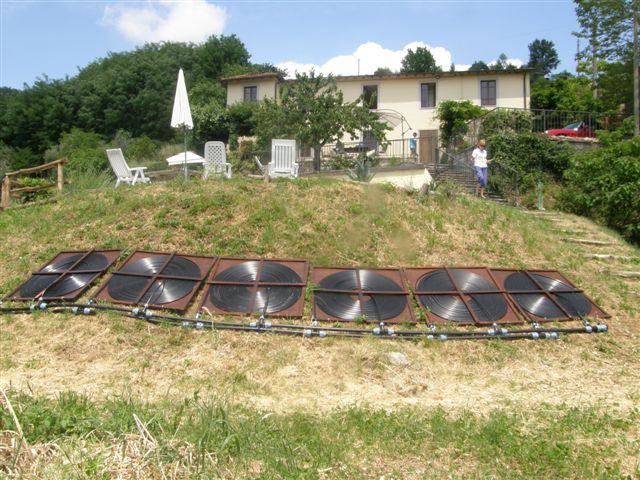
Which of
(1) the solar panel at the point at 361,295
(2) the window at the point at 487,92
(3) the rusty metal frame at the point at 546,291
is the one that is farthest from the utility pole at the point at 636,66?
(1) the solar panel at the point at 361,295

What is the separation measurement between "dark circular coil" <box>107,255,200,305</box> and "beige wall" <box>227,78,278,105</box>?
81.4 feet

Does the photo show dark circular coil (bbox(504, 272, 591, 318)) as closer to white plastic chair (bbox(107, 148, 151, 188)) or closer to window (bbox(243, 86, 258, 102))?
white plastic chair (bbox(107, 148, 151, 188))

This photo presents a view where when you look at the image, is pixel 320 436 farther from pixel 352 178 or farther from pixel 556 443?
pixel 352 178

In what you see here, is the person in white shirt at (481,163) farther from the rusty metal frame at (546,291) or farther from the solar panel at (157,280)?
the solar panel at (157,280)

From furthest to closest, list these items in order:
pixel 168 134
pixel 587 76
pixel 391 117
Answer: pixel 168 134
pixel 587 76
pixel 391 117

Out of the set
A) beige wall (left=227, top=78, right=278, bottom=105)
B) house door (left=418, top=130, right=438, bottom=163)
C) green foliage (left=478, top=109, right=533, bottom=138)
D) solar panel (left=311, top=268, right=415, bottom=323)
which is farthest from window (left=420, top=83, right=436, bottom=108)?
solar panel (left=311, top=268, right=415, bottom=323)

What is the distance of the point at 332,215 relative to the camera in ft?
27.7

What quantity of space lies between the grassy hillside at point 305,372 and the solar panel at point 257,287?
1.43 ft

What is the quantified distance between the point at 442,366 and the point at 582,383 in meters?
1.33

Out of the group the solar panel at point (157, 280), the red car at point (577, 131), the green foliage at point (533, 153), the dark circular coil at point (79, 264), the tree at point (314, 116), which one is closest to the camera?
the solar panel at point (157, 280)

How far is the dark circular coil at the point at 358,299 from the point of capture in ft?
21.0

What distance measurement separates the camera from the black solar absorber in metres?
6.72

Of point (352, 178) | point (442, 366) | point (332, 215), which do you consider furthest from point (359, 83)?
point (442, 366)

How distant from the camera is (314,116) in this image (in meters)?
17.7
